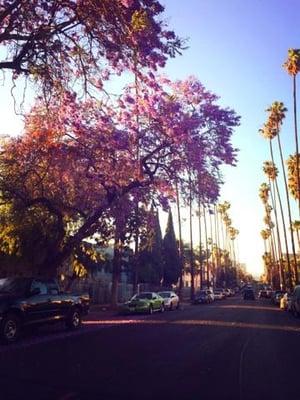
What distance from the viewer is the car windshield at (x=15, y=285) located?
17.6 metres

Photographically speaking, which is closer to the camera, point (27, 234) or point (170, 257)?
point (27, 234)

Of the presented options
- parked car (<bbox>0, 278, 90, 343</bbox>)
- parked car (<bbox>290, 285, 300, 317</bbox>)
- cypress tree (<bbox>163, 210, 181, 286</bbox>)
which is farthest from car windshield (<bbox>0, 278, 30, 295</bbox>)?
cypress tree (<bbox>163, 210, 181, 286</bbox>)

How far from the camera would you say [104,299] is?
4712cm

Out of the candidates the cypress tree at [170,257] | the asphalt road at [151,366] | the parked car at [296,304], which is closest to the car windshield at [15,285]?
the asphalt road at [151,366]

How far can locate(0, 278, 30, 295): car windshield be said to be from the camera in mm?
17625

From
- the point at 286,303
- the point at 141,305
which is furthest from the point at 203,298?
the point at 141,305

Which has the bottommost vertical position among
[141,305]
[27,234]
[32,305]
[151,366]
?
[151,366]

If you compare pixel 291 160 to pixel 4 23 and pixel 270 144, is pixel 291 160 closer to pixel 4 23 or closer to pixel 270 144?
pixel 270 144

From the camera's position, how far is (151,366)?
456 inches

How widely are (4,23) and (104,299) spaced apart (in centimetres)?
3535

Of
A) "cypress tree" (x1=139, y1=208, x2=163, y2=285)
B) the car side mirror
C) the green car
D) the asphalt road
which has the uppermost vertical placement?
"cypress tree" (x1=139, y1=208, x2=163, y2=285)

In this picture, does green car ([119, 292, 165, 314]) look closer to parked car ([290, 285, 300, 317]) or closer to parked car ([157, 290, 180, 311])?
parked car ([157, 290, 180, 311])

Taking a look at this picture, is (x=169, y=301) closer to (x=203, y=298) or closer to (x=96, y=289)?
(x=96, y=289)

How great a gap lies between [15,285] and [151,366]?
25.2 ft
